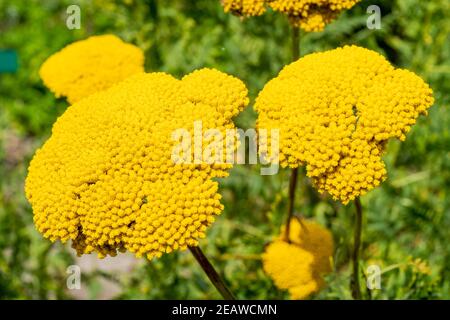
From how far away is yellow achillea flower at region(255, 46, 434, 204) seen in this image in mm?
1789

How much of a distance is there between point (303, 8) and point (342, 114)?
528 mm

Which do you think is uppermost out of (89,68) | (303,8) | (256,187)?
(303,8)

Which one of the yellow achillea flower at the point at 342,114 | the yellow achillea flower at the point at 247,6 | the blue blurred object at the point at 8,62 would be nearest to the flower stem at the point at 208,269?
the yellow achillea flower at the point at 342,114

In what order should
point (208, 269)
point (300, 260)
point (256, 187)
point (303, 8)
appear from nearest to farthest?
point (208, 269) < point (303, 8) < point (300, 260) < point (256, 187)

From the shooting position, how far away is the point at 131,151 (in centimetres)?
183

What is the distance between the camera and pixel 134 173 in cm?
181

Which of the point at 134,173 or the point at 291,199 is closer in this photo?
the point at 134,173

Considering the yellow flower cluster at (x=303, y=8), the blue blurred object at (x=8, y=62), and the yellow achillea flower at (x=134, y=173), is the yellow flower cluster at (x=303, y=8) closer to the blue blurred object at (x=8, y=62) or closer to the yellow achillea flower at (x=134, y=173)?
the yellow achillea flower at (x=134, y=173)

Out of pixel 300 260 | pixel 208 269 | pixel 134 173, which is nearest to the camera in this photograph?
pixel 134 173

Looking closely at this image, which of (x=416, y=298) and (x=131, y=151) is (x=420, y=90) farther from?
(x=416, y=298)

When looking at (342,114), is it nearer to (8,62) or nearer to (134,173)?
(134,173)

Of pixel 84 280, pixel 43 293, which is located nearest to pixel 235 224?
pixel 84 280

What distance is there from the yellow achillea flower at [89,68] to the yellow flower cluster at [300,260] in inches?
37.2

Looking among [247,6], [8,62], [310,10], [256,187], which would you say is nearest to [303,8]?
[310,10]
